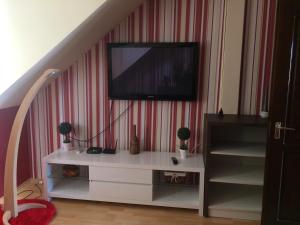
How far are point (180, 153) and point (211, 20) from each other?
139 cm

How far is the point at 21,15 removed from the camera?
87.0 inches

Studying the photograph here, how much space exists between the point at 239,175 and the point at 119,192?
3.84ft

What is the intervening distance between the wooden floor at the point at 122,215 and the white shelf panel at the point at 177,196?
9 centimetres

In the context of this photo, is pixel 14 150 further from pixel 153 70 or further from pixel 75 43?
pixel 153 70

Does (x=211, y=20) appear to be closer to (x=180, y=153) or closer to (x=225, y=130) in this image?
(x=225, y=130)

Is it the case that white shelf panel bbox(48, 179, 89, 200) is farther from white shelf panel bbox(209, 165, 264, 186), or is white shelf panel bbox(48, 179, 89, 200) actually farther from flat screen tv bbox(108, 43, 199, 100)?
white shelf panel bbox(209, 165, 264, 186)

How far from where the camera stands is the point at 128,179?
2641 millimetres

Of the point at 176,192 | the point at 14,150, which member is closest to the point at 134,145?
the point at 176,192

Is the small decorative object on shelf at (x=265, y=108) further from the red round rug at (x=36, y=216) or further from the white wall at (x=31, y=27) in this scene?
the red round rug at (x=36, y=216)

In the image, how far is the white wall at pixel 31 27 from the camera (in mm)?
2164

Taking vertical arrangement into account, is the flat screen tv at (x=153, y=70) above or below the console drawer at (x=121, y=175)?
above

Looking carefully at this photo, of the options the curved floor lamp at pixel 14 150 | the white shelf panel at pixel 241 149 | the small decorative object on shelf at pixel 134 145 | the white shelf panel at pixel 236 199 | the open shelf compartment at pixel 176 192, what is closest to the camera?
the curved floor lamp at pixel 14 150

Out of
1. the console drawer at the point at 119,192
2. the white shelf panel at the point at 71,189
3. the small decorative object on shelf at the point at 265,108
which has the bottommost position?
the white shelf panel at the point at 71,189

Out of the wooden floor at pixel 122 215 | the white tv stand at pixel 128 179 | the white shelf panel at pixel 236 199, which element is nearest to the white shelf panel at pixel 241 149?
the white tv stand at pixel 128 179
